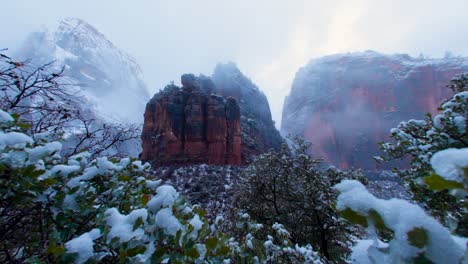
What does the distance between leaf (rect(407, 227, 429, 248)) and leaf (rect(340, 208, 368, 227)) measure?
0.32 ft

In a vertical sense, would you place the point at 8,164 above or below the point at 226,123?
below

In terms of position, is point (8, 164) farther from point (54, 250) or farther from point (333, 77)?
point (333, 77)

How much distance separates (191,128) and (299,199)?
31.1 metres

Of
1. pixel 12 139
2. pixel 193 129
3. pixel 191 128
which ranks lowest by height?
pixel 12 139

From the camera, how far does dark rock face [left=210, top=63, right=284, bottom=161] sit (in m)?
47.9

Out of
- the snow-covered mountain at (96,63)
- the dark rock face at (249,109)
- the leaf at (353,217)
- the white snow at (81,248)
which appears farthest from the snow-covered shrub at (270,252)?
the snow-covered mountain at (96,63)

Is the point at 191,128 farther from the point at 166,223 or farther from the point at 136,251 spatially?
the point at 136,251

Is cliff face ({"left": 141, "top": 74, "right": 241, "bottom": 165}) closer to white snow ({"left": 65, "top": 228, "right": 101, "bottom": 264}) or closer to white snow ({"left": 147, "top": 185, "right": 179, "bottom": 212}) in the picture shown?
white snow ({"left": 147, "top": 185, "right": 179, "bottom": 212})

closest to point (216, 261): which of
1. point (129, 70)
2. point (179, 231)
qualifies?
point (179, 231)

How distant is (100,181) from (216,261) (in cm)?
102

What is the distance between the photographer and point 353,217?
26.1 inches

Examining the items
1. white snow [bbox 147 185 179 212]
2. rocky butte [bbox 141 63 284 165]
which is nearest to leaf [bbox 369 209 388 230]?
A: white snow [bbox 147 185 179 212]

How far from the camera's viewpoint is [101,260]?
1.50 metres

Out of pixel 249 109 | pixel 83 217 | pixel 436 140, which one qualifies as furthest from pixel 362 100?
pixel 83 217
